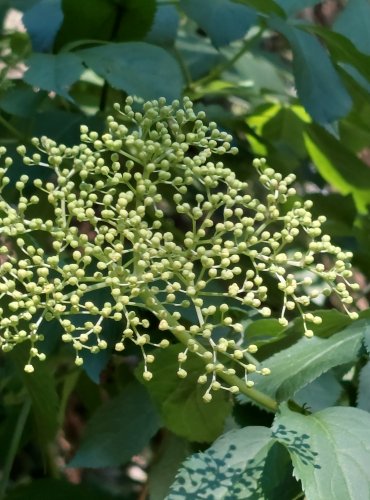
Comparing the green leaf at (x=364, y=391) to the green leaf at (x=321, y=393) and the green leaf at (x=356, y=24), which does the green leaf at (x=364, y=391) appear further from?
the green leaf at (x=356, y=24)

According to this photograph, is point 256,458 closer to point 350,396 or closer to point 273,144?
point 350,396

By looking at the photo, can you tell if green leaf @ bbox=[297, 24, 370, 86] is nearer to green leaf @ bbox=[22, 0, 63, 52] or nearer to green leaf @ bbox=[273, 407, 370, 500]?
green leaf @ bbox=[22, 0, 63, 52]

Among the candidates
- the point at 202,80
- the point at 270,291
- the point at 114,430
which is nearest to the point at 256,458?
the point at 114,430

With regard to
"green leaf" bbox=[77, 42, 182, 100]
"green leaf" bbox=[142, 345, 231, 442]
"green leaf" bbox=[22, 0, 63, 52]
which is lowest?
"green leaf" bbox=[142, 345, 231, 442]

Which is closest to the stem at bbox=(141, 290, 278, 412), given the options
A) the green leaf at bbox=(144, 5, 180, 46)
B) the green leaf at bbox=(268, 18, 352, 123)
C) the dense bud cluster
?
the dense bud cluster

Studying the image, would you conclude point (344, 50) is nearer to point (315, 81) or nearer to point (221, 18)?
point (315, 81)
